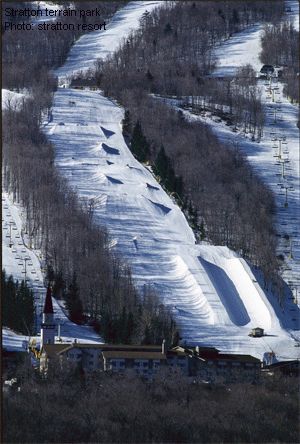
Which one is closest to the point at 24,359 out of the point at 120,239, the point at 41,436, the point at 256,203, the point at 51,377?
the point at 51,377

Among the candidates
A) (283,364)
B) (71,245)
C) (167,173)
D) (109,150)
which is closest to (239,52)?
(109,150)

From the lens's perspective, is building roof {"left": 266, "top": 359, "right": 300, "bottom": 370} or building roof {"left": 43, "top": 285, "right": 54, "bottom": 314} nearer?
building roof {"left": 266, "top": 359, "right": 300, "bottom": 370}

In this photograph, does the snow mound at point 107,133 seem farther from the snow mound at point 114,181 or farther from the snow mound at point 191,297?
the snow mound at point 191,297

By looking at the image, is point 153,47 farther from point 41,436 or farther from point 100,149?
point 41,436

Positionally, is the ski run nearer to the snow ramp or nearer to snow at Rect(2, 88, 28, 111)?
the snow ramp

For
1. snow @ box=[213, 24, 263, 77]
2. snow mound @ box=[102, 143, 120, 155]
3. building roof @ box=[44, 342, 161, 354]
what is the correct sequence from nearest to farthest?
building roof @ box=[44, 342, 161, 354] < snow mound @ box=[102, 143, 120, 155] < snow @ box=[213, 24, 263, 77]

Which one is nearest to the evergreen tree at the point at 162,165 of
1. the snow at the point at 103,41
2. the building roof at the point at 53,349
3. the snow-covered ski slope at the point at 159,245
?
the snow-covered ski slope at the point at 159,245

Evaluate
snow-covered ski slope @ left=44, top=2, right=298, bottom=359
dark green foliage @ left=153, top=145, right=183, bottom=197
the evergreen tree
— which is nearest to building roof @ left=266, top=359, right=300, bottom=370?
snow-covered ski slope @ left=44, top=2, right=298, bottom=359
